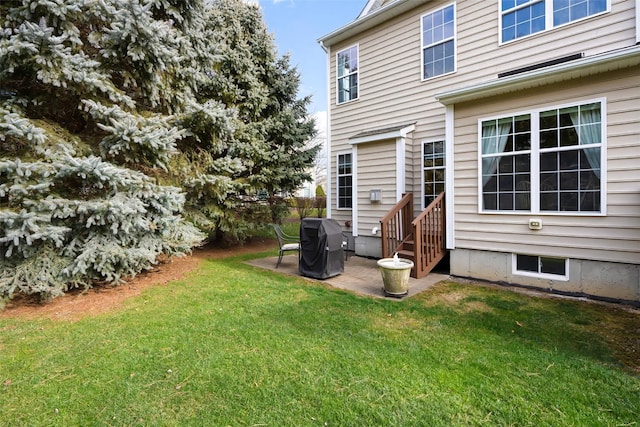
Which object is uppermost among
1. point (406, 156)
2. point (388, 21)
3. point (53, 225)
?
point (388, 21)

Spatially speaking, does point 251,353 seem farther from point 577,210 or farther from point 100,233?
point 577,210

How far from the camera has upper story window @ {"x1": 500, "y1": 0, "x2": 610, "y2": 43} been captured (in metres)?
5.35

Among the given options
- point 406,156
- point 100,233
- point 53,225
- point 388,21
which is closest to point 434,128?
point 406,156

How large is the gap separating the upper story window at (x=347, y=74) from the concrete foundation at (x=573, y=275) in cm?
558

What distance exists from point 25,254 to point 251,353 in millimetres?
3904

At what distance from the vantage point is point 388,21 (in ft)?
26.2

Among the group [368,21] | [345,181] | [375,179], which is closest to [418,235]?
[375,179]

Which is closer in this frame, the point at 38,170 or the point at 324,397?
the point at 324,397

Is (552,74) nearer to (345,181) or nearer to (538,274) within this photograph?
(538,274)

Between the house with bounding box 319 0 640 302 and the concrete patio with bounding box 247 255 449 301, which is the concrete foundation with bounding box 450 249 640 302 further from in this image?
the concrete patio with bounding box 247 255 449 301

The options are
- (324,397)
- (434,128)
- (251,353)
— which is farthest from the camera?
(434,128)

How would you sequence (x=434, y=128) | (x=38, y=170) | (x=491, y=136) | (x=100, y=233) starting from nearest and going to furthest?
(x=38, y=170)
(x=100, y=233)
(x=491, y=136)
(x=434, y=128)

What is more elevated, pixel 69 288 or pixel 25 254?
pixel 25 254

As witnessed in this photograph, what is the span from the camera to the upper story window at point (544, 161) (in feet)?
14.8
